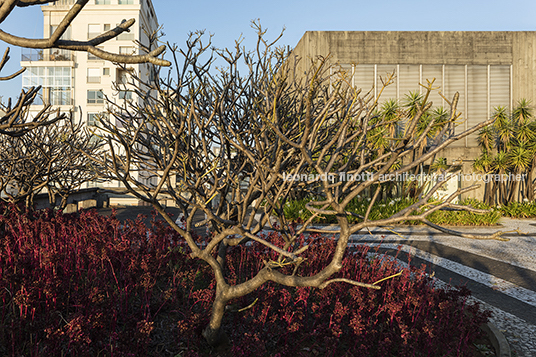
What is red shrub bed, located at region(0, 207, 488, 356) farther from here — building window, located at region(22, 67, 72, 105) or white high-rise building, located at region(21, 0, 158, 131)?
building window, located at region(22, 67, 72, 105)

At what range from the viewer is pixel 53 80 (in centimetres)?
3594

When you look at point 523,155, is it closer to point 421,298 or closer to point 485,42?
point 485,42

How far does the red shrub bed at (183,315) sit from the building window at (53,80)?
121 feet

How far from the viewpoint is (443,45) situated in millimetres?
19344

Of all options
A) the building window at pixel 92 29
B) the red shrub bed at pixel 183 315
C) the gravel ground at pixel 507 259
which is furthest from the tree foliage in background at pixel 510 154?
the building window at pixel 92 29

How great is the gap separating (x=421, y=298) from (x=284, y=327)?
148 centimetres

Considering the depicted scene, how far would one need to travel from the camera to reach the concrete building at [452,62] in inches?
743

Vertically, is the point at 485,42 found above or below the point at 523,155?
above

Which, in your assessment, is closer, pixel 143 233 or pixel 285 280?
pixel 285 280

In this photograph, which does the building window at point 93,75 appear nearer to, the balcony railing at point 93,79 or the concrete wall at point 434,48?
the balcony railing at point 93,79

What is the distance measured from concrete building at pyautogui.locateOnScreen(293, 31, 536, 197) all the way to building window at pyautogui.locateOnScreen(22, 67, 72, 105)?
27.9 meters

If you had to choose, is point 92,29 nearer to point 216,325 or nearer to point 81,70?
point 81,70

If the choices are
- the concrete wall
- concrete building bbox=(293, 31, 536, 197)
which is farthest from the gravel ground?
the concrete wall

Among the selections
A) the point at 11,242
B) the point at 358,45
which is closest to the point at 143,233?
the point at 11,242
